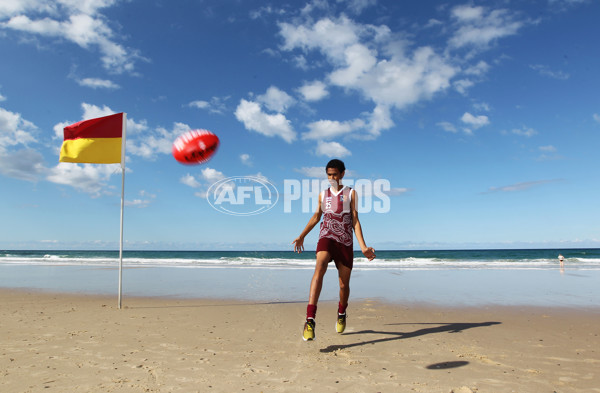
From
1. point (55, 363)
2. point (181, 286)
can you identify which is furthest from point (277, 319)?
point (181, 286)

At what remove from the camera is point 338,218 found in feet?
16.3

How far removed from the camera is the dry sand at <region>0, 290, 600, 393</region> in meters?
3.43

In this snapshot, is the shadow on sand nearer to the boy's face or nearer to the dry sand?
the dry sand

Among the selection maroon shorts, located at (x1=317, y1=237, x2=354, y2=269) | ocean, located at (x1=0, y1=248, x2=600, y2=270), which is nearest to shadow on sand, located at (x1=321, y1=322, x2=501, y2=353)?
maroon shorts, located at (x1=317, y1=237, x2=354, y2=269)

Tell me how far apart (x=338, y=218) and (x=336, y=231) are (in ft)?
0.58

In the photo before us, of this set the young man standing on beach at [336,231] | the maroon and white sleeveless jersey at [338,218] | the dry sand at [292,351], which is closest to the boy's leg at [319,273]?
the young man standing on beach at [336,231]

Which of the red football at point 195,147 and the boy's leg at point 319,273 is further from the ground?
the red football at point 195,147

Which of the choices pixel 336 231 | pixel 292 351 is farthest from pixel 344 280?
pixel 292 351

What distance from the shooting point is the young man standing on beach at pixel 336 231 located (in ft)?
15.8

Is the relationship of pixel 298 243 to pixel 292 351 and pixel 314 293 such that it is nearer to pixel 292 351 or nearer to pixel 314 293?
pixel 314 293

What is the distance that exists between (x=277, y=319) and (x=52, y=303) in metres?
5.39

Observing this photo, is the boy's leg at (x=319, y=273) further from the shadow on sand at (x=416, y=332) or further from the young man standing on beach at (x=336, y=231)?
the shadow on sand at (x=416, y=332)

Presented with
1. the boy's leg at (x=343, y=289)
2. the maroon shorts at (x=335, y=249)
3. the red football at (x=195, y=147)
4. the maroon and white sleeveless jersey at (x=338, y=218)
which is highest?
the red football at (x=195, y=147)

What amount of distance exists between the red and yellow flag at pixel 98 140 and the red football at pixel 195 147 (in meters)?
1.33
